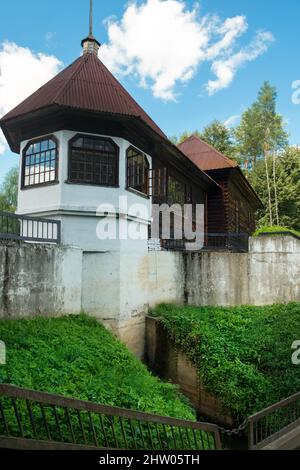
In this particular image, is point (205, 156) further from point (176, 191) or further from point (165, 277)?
point (165, 277)

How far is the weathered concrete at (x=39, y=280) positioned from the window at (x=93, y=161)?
2.44m

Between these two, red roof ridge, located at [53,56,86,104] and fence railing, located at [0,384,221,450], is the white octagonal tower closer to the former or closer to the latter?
red roof ridge, located at [53,56,86,104]

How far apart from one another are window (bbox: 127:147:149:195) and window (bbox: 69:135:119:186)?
2.08ft

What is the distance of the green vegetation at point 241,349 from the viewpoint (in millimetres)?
8297

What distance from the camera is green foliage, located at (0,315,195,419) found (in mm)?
5691

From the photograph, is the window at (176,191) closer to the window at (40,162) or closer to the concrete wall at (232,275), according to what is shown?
the concrete wall at (232,275)

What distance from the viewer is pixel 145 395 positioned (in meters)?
6.29

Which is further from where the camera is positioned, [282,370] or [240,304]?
[240,304]

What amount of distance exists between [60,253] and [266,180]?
87.7 feet

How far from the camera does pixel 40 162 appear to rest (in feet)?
33.7

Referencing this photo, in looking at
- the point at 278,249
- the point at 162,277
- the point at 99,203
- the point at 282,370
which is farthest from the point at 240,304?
the point at 99,203

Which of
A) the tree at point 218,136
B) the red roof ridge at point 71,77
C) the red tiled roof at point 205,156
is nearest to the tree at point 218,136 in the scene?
the tree at point 218,136

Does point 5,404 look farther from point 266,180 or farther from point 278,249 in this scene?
point 266,180

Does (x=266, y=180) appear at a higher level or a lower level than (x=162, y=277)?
higher
